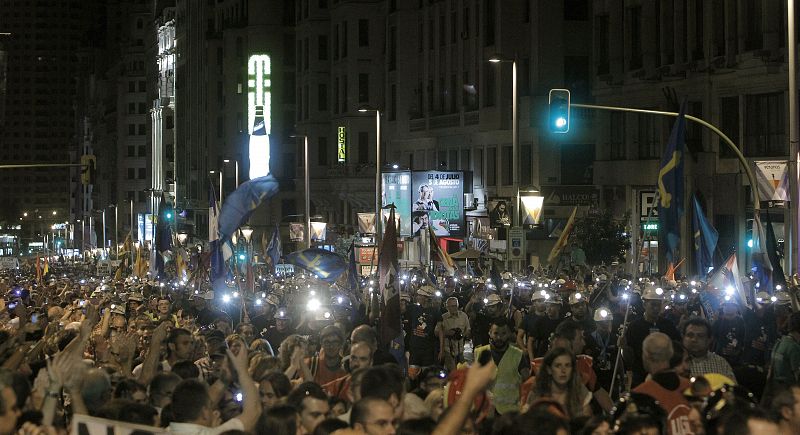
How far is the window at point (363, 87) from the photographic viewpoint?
7325 centimetres

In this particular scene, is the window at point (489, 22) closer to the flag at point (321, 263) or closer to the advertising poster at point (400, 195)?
the advertising poster at point (400, 195)

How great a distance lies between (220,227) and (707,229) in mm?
7136

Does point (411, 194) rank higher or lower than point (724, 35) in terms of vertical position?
lower

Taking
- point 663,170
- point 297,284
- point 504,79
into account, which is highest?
point 504,79

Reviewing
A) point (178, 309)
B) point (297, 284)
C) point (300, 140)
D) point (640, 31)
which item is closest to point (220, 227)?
point (178, 309)

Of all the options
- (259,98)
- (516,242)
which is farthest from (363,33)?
(516,242)

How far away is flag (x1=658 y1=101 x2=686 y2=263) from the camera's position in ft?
57.2

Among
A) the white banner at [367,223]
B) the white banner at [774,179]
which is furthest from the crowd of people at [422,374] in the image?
the white banner at [367,223]

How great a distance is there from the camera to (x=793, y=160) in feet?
79.0

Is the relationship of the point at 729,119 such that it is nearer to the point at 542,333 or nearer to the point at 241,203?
the point at 241,203

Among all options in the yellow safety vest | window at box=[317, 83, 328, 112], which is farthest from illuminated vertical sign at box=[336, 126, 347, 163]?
the yellow safety vest

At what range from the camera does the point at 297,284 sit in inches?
1380

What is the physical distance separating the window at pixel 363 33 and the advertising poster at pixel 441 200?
19.2 m

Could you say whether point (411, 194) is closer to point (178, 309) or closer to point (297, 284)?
point (297, 284)
